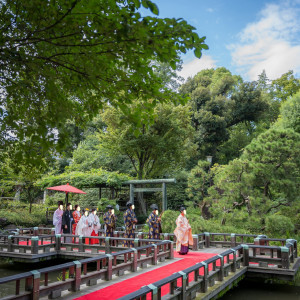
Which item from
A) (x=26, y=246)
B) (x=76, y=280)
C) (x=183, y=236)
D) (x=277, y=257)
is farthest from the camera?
(x=26, y=246)

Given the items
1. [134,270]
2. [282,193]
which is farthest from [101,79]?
[282,193]

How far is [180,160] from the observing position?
22.2 m

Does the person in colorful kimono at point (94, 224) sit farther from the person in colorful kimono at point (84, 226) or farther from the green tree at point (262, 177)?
the green tree at point (262, 177)

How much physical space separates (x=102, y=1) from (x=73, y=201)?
20214 millimetres

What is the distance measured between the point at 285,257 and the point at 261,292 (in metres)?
1.15

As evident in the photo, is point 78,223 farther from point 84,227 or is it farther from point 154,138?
point 154,138

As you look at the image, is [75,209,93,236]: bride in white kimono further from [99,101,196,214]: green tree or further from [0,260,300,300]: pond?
[99,101,196,214]: green tree

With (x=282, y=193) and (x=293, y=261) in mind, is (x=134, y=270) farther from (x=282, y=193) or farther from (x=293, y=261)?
(x=282, y=193)

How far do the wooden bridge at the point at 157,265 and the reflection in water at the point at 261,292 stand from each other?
0.33 metres

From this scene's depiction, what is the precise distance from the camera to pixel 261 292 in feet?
28.7

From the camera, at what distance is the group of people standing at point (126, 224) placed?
36.3 ft

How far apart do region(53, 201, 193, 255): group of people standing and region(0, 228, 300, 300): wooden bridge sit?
0.70 m

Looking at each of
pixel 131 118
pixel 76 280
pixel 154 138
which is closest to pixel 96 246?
pixel 76 280

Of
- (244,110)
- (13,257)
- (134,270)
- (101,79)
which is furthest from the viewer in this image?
(244,110)
